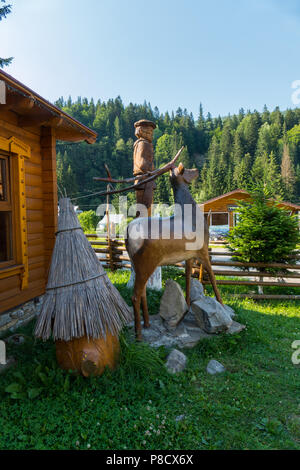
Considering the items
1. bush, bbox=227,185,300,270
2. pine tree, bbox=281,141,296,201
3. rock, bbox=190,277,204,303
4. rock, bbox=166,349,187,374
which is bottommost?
rock, bbox=166,349,187,374

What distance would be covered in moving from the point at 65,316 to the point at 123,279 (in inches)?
201

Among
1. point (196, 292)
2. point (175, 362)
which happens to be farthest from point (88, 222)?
point (175, 362)

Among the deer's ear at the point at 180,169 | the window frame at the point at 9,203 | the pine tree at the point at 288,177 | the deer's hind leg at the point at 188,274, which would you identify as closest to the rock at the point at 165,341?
the deer's hind leg at the point at 188,274

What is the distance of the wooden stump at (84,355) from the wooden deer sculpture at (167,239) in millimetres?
894

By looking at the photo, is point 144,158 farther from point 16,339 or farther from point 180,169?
point 16,339

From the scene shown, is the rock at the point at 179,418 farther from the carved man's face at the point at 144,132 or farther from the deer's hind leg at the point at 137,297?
the carved man's face at the point at 144,132

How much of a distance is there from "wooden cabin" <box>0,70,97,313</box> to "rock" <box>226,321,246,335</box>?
339 centimetres

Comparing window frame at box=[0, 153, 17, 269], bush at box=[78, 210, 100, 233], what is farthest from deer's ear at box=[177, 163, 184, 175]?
bush at box=[78, 210, 100, 233]

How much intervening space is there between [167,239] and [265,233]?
3917 millimetres

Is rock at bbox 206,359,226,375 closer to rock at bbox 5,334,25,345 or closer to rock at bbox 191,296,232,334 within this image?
rock at bbox 191,296,232,334

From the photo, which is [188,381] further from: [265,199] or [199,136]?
[199,136]

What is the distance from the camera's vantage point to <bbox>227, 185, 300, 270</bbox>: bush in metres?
6.68

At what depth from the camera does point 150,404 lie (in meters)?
2.73
